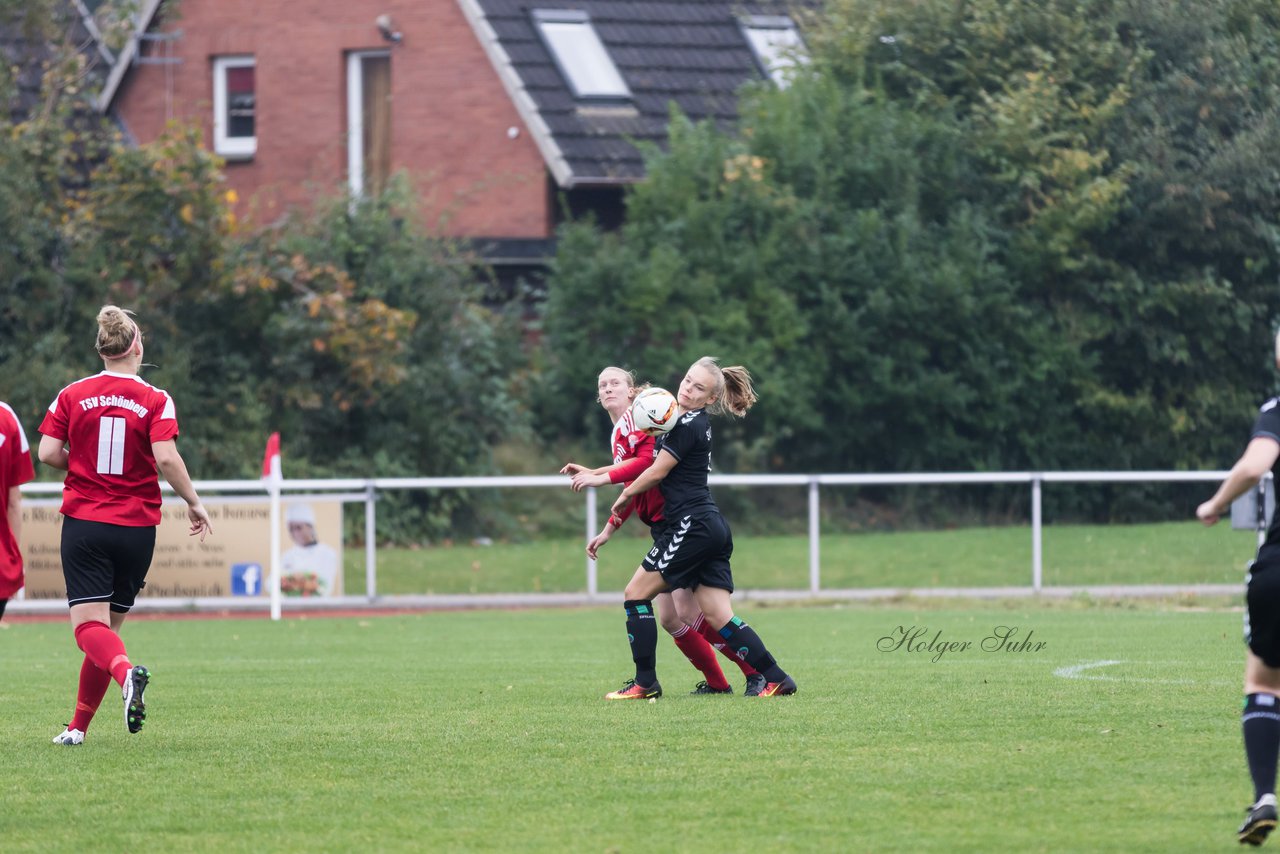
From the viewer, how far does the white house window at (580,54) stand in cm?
2719

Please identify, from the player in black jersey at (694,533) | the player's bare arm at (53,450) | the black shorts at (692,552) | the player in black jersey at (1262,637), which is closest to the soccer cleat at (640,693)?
the player in black jersey at (694,533)

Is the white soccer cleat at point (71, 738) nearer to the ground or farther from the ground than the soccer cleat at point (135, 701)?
nearer to the ground

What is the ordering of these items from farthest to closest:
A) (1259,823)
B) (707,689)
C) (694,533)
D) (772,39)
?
(772,39)
(707,689)
(694,533)
(1259,823)

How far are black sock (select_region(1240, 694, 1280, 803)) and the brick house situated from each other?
2038cm

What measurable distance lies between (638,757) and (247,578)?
39.2 ft

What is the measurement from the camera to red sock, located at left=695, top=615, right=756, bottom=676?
32.1ft

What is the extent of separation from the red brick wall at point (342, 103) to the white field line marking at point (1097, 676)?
1591 cm

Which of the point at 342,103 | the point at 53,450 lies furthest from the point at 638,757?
the point at 342,103

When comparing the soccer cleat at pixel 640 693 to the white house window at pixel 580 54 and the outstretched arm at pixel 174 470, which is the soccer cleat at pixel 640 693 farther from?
the white house window at pixel 580 54

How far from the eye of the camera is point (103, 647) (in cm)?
815

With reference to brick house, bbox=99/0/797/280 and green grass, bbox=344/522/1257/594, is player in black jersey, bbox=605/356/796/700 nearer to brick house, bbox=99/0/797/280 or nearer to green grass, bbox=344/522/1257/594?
green grass, bbox=344/522/1257/594

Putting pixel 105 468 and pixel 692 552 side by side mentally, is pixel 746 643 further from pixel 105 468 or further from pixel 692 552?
pixel 105 468

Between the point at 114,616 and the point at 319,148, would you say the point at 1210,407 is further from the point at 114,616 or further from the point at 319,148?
the point at 114,616

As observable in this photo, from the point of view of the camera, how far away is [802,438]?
969 inches
